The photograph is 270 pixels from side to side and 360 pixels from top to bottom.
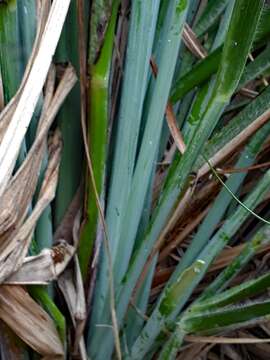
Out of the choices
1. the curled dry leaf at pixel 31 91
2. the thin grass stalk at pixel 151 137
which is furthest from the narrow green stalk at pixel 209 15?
the curled dry leaf at pixel 31 91

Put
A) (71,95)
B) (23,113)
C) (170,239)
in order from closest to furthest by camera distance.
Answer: (23,113) → (71,95) → (170,239)

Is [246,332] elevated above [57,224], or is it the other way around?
[57,224]

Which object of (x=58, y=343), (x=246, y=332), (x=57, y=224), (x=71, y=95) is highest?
(x=71, y=95)

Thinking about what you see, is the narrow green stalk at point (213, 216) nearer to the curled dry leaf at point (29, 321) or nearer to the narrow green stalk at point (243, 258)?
the narrow green stalk at point (243, 258)

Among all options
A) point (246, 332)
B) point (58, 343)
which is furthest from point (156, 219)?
point (246, 332)

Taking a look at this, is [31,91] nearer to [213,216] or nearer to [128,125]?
[128,125]

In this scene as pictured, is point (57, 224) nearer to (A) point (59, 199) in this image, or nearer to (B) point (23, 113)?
(A) point (59, 199)

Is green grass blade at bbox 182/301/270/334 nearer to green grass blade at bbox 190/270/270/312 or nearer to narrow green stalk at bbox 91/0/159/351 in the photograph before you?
green grass blade at bbox 190/270/270/312

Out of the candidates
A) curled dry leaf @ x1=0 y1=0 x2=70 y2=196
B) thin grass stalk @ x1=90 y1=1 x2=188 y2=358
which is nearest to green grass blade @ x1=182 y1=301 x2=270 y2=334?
thin grass stalk @ x1=90 y1=1 x2=188 y2=358

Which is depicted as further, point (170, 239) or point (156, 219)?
point (170, 239)

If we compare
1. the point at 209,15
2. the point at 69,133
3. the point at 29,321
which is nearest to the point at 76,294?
the point at 29,321
